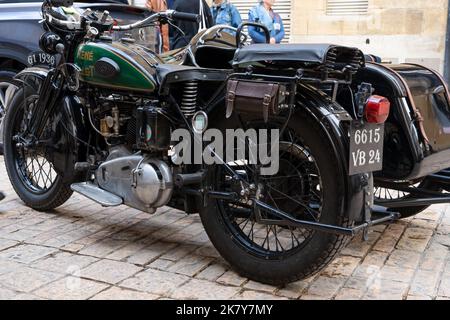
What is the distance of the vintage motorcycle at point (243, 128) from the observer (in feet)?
9.47

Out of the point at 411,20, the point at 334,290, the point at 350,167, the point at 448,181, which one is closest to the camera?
the point at 350,167

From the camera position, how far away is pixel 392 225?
174 inches

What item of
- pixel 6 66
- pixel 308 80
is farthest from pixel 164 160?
pixel 6 66

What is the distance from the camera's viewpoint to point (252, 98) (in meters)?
2.92

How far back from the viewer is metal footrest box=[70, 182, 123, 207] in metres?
3.67

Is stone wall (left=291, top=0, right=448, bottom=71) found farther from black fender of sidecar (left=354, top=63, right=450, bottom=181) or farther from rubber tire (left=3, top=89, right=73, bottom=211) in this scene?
rubber tire (left=3, top=89, right=73, bottom=211)

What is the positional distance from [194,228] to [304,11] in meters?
7.49

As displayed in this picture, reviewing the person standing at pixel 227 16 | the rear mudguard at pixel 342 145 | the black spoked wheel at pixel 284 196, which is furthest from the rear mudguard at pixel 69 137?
the person standing at pixel 227 16

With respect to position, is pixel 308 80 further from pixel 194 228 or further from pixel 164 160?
pixel 194 228

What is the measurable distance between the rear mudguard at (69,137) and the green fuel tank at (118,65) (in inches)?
12.3

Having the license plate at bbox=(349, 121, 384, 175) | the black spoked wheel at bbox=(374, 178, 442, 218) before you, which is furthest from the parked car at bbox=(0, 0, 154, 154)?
the license plate at bbox=(349, 121, 384, 175)

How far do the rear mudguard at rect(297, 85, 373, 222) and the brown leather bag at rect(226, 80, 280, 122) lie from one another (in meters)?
0.19

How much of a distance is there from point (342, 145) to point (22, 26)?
4.79 metres

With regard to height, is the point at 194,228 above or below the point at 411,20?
below
